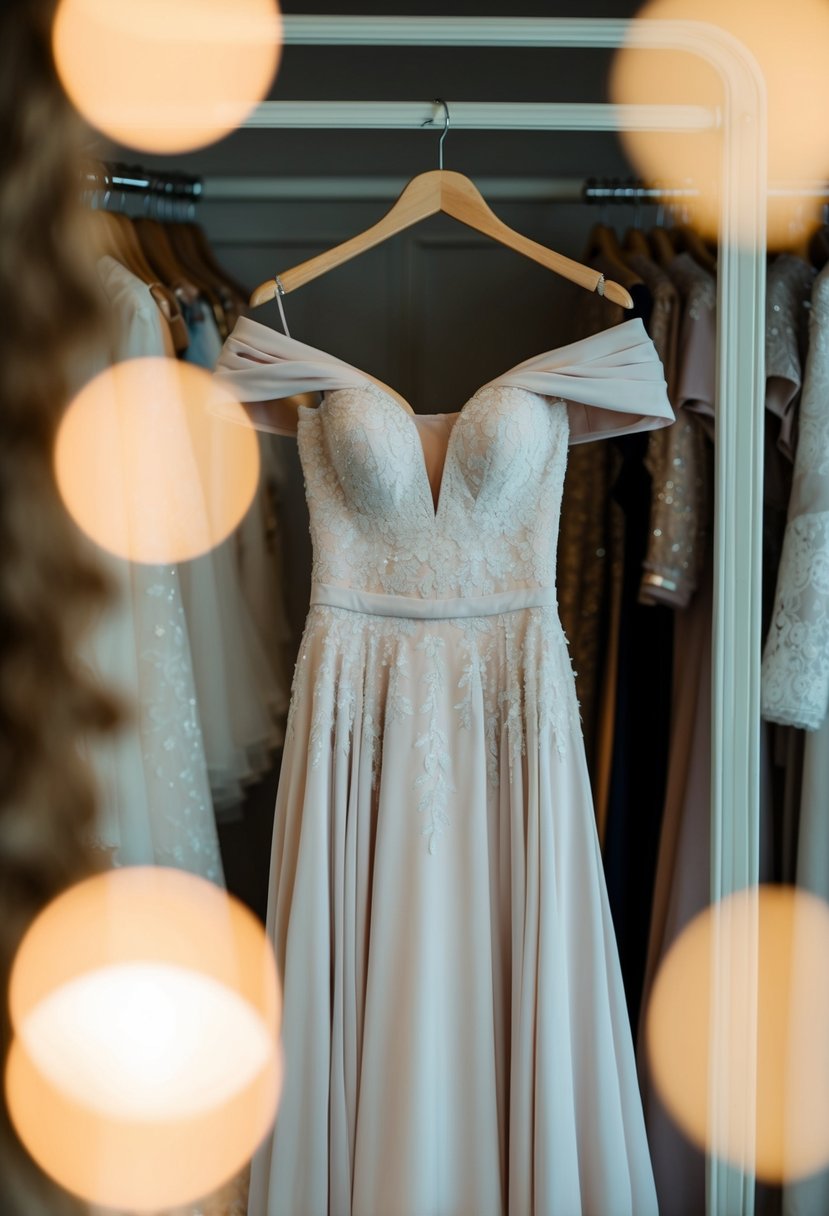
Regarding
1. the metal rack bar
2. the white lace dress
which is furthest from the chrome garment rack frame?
the white lace dress

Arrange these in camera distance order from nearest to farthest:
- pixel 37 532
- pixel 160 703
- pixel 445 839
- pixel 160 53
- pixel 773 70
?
pixel 37 532 → pixel 445 839 → pixel 160 703 → pixel 160 53 → pixel 773 70

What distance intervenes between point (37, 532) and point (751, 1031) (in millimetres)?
1351

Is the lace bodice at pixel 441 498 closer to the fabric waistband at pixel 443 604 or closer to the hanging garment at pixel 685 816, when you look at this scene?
the fabric waistband at pixel 443 604

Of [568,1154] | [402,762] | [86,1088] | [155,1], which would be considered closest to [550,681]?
[402,762]

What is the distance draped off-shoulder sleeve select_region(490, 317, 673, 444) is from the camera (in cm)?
127

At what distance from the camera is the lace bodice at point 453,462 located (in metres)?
1.27

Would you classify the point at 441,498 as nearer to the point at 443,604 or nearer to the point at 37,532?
the point at 443,604

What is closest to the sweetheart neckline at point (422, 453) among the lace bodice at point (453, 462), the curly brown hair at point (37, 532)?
the lace bodice at point (453, 462)

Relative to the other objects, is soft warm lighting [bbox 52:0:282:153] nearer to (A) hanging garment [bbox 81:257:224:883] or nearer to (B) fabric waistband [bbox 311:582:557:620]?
(A) hanging garment [bbox 81:257:224:883]

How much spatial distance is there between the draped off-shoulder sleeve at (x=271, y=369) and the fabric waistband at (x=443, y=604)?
232 millimetres

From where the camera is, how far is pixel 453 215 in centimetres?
130

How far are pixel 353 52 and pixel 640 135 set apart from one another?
1.55ft

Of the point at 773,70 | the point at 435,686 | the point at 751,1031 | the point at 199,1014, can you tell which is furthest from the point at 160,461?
the point at 773,70

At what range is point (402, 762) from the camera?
1254mm
